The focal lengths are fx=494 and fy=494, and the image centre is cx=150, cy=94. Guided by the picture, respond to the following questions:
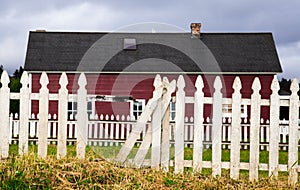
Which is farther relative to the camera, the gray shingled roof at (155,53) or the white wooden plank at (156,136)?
the gray shingled roof at (155,53)

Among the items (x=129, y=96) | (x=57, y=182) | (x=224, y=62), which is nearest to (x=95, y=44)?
(x=129, y=96)

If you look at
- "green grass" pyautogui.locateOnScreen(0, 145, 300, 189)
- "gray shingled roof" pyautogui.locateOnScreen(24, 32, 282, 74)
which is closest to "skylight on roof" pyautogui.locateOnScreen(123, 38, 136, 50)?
"gray shingled roof" pyautogui.locateOnScreen(24, 32, 282, 74)

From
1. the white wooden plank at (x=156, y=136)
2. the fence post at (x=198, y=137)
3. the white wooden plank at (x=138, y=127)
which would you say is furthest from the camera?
the fence post at (x=198, y=137)

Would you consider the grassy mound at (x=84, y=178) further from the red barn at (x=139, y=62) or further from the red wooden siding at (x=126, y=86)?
the red wooden siding at (x=126, y=86)

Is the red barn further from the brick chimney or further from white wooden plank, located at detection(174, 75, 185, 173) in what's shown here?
white wooden plank, located at detection(174, 75, 185, 173)

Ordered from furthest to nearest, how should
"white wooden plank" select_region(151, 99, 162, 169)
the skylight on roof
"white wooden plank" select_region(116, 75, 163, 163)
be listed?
the skylight on roof → "white wooden plank" select_region(151, 99, 162, 169) → "white wooden plank" select_region(116, 75, 163, 163)

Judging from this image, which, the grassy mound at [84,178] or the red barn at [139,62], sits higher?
the red barn at [139,62]

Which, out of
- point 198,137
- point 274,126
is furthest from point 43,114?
point 274,126

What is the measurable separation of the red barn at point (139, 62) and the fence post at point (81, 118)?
16671 mm

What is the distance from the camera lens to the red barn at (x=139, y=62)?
84.8ft

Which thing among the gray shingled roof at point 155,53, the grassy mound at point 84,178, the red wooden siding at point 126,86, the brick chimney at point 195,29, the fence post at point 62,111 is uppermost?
the brick chimney at point 195,29

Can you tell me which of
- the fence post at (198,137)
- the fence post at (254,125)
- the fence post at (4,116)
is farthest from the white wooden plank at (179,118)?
the fence post at (4,116)

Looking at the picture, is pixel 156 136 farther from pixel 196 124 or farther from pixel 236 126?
pixel 236 126

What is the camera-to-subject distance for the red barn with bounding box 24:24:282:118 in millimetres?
25844
